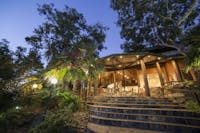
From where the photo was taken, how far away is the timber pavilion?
8273 millimetres

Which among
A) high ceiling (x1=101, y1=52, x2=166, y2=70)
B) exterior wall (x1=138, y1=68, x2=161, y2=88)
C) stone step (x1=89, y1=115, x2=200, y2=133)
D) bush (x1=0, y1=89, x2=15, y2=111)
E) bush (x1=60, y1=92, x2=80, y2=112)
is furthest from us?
exterior wall (x1=138, y1=68, x2=161, y2=88)

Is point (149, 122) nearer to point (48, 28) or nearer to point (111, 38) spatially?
point (48, 28)

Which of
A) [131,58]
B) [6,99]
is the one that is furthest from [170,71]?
[6,99]

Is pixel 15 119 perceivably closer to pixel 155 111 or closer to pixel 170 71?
pixel 155 111

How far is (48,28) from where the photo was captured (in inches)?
446

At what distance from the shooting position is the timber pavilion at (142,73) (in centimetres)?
827

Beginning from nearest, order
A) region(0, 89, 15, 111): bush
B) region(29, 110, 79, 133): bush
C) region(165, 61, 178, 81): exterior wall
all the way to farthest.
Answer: region(0, 89, 15, 111): bush, region(29, 110, 79, 133): bush, region(165, 61, 178, 81): exterior wall

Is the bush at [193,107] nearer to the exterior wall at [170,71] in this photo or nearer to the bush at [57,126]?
the bush at [57,126]

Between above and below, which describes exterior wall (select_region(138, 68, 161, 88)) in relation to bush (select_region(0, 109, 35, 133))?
above

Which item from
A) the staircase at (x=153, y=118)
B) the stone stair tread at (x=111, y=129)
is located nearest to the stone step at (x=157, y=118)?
the staircase at (x=153, y=118)

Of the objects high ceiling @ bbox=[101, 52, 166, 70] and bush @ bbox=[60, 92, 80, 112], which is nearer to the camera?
bush @ bbox=[60, 92, 80, 112]

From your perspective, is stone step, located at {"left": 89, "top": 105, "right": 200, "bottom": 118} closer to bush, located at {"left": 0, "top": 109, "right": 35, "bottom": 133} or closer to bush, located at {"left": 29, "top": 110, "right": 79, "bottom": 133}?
bush, located at {"left": 29, "top": 110, "right": 79, "bottom": 133}

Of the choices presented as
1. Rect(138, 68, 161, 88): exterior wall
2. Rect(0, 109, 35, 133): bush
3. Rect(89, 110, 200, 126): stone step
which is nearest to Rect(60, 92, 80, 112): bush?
Rect(89, 110, 200, 126): stone step

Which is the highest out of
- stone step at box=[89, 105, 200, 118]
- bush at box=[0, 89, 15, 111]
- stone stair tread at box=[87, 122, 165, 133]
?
bush at box=[0, 89, 15, 111]
